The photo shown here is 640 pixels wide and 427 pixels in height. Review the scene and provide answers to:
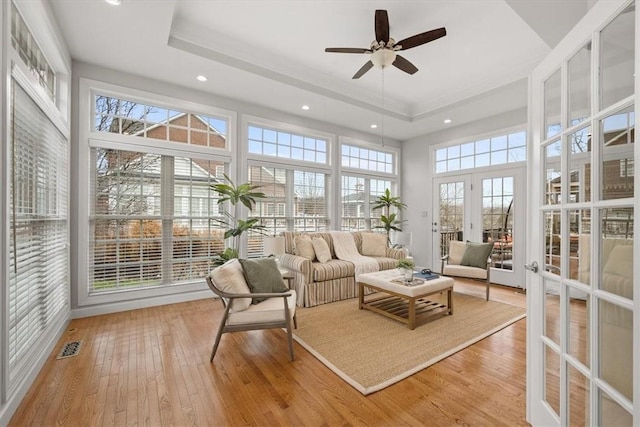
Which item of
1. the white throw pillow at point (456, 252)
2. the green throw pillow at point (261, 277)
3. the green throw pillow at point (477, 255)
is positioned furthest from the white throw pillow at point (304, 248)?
the green throw pillow at point (477, 255)

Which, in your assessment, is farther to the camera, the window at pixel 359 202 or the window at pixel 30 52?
the window at pixel 359 202

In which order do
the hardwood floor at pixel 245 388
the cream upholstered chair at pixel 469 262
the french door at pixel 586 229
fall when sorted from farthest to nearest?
the cream upholstered chair at pixel 469 262, the hardwood floor at pixel 245 388, the french door at pixel 586 229

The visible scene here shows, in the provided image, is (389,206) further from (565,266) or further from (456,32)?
(565,266)

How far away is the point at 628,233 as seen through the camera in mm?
1059

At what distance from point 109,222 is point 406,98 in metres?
5.03

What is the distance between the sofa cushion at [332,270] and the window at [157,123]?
7.97 ft

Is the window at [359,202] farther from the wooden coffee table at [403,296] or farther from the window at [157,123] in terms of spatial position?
the window at [157,123]

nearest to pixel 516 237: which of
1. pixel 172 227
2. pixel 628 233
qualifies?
pixel 628 233

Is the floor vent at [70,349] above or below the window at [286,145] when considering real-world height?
below

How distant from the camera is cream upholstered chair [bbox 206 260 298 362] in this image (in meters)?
2.42

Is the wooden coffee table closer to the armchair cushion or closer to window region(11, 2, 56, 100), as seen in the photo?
the armchair cushion

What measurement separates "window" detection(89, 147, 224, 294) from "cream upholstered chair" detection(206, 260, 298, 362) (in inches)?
79.5

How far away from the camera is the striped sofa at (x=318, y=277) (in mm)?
3863

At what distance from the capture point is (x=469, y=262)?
14.8ft
